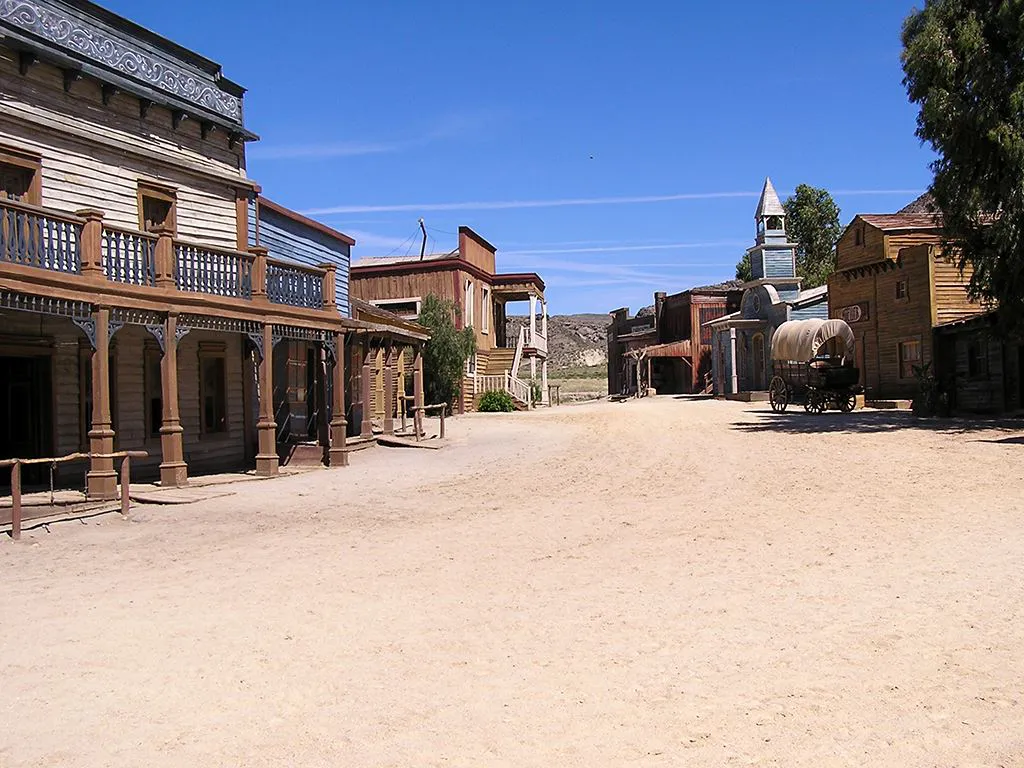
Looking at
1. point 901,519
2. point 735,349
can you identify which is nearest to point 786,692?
point 901,519

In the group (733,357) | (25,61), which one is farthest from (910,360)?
(25,61)

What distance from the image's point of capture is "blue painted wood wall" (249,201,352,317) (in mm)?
20234

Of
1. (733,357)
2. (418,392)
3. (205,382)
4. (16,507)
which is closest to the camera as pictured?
(16,507)

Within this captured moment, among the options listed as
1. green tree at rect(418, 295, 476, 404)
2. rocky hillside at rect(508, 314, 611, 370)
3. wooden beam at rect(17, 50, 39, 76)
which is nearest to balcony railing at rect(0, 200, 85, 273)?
wooden beam at rect(17, 50, 39, 76)

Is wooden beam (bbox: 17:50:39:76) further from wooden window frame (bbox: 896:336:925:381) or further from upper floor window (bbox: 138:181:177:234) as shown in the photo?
wooden window frame (bbox: 896:336:925:381)

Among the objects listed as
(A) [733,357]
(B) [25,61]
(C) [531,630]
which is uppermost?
(B) [25,61]

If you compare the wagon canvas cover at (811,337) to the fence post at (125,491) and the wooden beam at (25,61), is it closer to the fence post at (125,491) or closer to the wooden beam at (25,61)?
the fence post at (125,491)

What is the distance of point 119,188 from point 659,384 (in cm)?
4600

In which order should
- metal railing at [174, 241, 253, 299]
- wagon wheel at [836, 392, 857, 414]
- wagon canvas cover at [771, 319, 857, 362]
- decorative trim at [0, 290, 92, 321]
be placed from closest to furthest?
decorative trim at [0, 290, 92, 321], metal railing at [174, 241, 253, 299], wagon wheel at [836, 392, 857, 414], wagon canvas cover at [771, 319, 857, 362]

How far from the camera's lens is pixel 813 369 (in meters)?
29.0

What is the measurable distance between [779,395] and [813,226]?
38.6 m

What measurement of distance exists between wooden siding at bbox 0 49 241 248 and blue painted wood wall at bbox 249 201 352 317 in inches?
49.8

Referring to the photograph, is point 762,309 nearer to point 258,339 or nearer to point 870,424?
point 870,424

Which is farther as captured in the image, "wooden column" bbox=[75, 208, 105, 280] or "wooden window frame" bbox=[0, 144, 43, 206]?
"wooden window frame" bbox=[0, 144, 43, 206]
